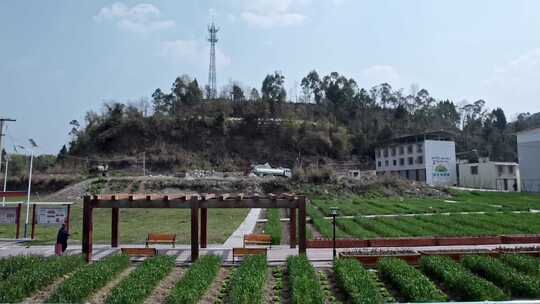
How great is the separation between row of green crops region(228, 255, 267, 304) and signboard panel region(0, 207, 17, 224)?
52.8 ft

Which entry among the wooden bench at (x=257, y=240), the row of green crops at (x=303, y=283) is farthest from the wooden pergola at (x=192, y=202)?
the row of green crops at (x=303, y=283)

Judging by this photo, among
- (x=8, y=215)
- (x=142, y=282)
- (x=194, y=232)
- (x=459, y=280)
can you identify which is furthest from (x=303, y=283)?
(x=8, y=215)

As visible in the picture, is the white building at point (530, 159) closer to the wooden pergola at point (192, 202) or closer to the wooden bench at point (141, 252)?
the wooden pergola at point (192, 202)

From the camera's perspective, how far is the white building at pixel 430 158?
254ft

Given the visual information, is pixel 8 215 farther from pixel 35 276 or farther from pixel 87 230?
pixel 35 276

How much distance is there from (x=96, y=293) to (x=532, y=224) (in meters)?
25.9

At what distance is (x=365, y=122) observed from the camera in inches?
4321

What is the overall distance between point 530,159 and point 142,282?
74108 mm

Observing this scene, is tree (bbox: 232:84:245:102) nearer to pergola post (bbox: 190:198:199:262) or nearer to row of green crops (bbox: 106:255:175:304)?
pergola post (bbox: 190:198:199:262)

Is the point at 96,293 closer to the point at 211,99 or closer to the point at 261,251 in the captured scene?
the point at 261,251

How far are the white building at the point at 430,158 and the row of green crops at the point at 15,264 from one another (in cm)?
6799

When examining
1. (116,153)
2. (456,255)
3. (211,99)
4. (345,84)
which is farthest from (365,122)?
(456,255)

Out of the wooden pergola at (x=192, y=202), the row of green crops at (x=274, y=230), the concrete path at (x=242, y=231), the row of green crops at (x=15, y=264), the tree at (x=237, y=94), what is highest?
the tree at (x=237, y=94)

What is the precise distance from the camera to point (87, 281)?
11.5m
